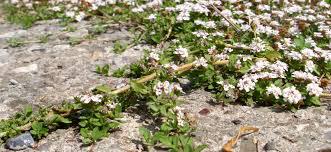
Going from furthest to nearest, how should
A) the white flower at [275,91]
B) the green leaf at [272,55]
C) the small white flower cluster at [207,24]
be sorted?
the small white flower cluster at [207,24] → the green leaf at [272,55] → the white flower at [275,91]

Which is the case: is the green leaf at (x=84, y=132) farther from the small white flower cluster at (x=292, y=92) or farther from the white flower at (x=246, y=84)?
the small white flower cluster at (x=292, y=92)

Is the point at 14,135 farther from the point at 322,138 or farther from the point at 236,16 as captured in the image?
the point at 236,16

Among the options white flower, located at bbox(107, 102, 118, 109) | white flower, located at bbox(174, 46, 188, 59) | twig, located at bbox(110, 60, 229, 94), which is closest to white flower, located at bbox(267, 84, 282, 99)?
twig, located at bbox(110, 60, 229, 94)

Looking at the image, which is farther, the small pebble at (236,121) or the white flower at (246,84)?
the white flower at (246,84)

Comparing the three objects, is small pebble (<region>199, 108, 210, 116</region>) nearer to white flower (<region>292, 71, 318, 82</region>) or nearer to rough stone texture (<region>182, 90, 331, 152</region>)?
rough stone texture (<region>182, 90, 331, 152</region>)

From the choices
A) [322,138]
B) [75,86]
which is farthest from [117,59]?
[322,138]

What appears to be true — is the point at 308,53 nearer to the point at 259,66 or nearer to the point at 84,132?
the point at 259,66

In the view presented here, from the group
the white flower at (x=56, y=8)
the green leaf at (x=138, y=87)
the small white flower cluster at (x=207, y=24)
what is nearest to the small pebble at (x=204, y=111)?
the green leaf at (x=138, y=87)
